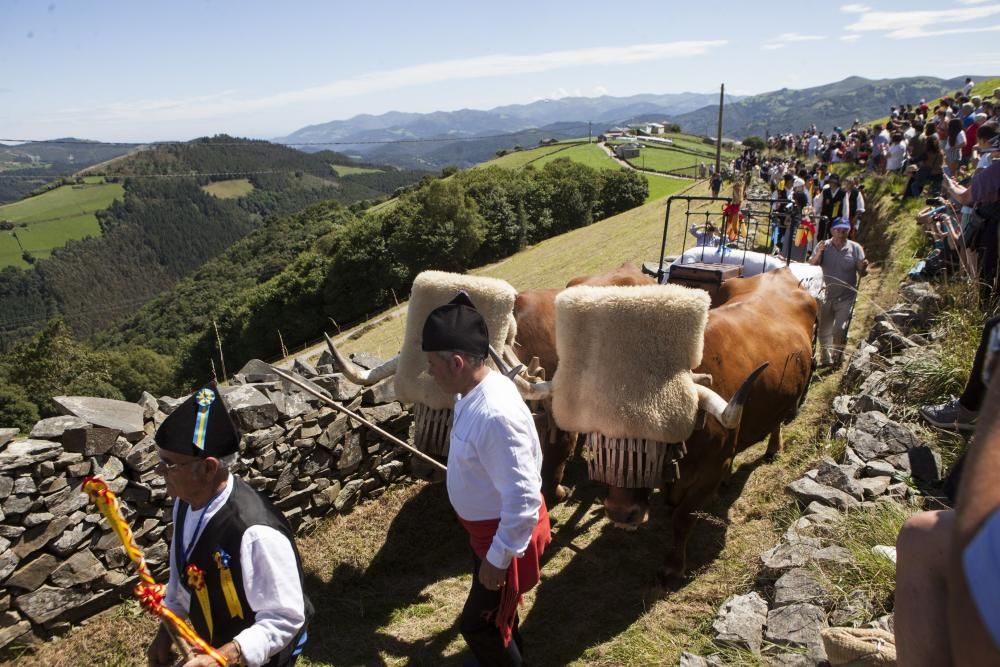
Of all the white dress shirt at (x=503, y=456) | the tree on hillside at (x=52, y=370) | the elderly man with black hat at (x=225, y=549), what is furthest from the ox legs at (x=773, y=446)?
the tree on hillside at (x=52, y=370)

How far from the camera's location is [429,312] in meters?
5.45

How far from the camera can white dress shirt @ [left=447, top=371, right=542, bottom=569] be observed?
2.99 metres

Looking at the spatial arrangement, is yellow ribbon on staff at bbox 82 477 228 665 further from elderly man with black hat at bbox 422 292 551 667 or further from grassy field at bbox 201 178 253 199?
grassy field at bbox 201 178 253 199

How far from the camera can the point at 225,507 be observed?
2.61 metres

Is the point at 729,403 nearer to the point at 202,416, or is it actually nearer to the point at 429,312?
the point at 429,312

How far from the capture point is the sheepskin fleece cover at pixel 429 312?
528 centimetres

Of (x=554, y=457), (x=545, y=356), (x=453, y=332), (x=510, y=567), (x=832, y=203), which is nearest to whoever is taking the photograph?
(x=453, y=332)

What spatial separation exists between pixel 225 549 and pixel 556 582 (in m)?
3.52

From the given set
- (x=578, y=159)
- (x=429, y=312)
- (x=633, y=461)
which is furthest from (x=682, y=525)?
(x=578, y=159)

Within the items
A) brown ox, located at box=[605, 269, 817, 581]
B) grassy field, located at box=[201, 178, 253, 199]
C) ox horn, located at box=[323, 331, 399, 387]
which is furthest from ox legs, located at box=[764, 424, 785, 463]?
grassy field, located at box=[201, 178, 253, 199]

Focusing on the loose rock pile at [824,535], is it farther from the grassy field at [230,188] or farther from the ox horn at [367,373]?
the grassy field at [230,188]

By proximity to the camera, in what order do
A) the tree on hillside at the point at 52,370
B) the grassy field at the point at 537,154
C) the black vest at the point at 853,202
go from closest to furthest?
the black vest at the point at 853,202, the tree on hillside at the point at 52,370, the grassy field at the point at 537,154

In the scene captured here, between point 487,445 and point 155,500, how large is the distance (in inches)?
149

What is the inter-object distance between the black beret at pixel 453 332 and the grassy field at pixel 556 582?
2339 mm
